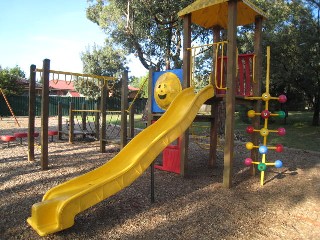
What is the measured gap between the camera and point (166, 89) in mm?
6453

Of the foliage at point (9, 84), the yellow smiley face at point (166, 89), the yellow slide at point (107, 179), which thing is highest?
the foliage at point (9, 84)

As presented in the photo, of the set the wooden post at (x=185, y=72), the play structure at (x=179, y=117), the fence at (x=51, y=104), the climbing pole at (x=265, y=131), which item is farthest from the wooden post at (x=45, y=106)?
the fence at (x=51, y=104)

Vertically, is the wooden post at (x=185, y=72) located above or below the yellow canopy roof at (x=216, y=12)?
below

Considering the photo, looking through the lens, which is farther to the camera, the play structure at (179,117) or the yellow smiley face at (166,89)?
the yellow smiley face at (166,89)

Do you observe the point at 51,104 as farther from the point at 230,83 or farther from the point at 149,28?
the point at 230,83

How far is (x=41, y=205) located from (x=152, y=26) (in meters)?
16.6

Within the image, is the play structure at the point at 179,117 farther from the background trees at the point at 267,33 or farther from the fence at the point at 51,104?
the fence at the point at 51,104

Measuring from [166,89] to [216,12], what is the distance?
192 centimetres

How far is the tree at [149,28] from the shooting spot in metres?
16.4

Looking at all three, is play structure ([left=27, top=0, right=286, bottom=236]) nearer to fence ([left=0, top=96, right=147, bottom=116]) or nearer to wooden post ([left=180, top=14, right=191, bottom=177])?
wooden post ([left=180, top=14, right=191, bottom=177])

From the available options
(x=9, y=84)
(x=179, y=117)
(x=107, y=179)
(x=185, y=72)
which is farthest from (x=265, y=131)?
(x=9, y=84)

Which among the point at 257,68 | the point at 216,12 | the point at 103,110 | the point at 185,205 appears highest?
the point at 216,12

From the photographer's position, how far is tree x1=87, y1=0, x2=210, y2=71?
16.4 m

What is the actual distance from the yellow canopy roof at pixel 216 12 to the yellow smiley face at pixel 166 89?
4.40ft
